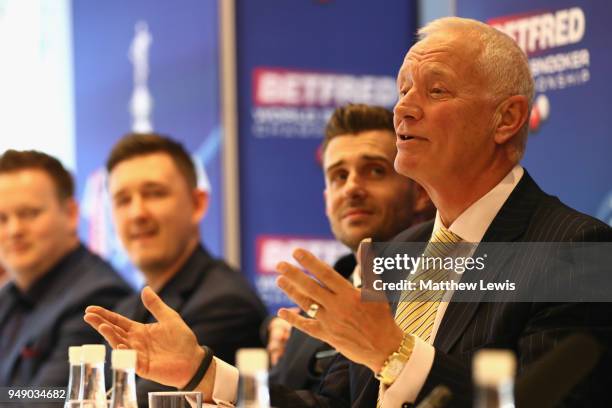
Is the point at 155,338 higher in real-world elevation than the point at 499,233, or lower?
lower

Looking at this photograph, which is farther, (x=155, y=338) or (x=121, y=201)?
(x=121, y=201)

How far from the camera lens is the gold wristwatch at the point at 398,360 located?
6.57 ft

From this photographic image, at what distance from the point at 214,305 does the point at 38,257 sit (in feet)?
3.98

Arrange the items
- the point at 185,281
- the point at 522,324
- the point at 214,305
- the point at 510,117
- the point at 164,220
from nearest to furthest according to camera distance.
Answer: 1. the point at 522,324
2. the point at 510,117
3. the point at 214,305
4. the point at 185,281
5. the point at 164,220

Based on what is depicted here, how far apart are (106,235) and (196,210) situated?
1479 mm

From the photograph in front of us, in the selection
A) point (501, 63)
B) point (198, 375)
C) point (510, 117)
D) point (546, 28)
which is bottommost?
point (198, 375)

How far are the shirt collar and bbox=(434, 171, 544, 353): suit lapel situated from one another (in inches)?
1.0

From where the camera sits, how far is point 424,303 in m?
2.36

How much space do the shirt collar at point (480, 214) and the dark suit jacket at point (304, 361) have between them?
72 centimetres

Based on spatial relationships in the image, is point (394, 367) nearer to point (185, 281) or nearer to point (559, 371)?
point (559, 371)

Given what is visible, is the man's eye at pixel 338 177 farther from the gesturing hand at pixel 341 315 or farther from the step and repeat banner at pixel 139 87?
the step and repeat banner at pixel 139 87

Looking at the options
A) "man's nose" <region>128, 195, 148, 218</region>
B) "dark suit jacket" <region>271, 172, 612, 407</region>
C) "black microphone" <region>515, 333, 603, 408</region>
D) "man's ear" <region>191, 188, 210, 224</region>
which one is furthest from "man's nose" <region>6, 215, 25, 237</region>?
"black microphone" <region>515, 333, 603, 408</region>

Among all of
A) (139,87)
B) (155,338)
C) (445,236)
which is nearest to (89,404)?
(155,338)

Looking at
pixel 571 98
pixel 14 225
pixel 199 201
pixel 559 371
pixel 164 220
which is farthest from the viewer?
pixel 14 225
